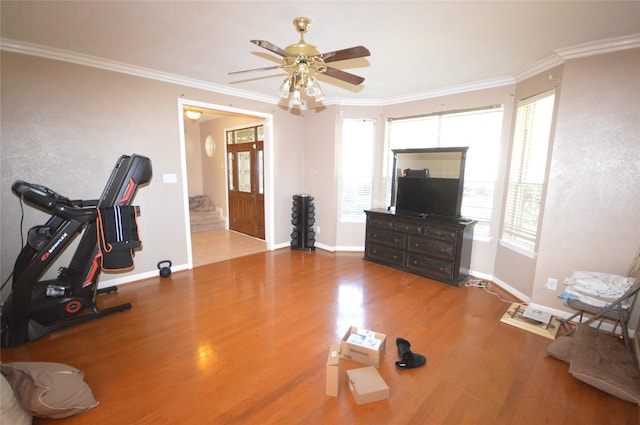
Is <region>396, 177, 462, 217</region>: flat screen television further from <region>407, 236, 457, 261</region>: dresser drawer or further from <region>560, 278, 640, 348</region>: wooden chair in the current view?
<region>560, 278, 640, 348</region>: wooden chair

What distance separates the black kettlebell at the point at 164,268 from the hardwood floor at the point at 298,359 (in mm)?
182

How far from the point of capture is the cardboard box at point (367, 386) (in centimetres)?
180

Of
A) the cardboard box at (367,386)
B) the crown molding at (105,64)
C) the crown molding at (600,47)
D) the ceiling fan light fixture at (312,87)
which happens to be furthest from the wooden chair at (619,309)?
the crown molding at (105,64)

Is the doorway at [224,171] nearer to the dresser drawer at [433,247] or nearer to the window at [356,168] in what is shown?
the window at [356,168]

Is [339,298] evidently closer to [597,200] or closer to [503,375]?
[503,375]

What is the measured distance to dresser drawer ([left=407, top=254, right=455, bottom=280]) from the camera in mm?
3647

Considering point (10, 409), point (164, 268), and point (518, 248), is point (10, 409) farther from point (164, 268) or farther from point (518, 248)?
point (518, 248)

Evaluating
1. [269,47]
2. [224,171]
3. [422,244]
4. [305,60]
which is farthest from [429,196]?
[224,171]

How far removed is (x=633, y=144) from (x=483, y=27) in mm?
1658

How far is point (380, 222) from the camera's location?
4344 millimetres

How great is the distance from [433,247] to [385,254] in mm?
767

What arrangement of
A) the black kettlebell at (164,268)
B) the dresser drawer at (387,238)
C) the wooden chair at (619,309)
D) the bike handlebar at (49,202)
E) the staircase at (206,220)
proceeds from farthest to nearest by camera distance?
the staircase at (206,220) < the dresser drawer at (387,238) < the black kettlebell at (164,268) < the bike handlebar at (49,202) < the wooden chair at (619,309)

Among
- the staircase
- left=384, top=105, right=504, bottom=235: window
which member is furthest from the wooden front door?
left=384, top=105, right=504, bottom=235: window

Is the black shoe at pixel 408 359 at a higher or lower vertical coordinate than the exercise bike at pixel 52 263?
lower
